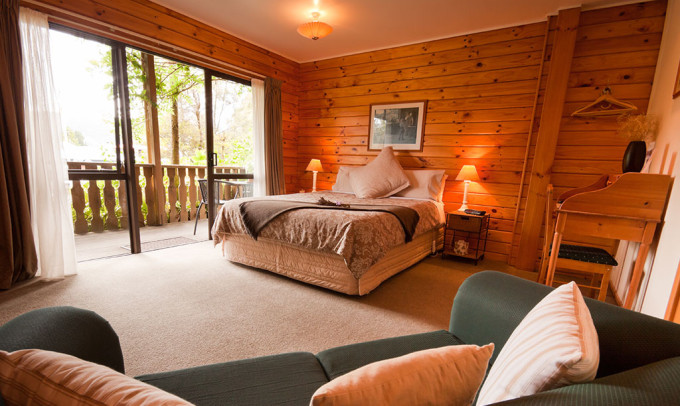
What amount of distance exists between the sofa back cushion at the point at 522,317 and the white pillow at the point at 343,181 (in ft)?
9.71

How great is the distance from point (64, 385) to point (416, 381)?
540mm

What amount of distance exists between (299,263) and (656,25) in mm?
3940

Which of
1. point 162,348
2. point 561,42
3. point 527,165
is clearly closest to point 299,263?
point 162,348

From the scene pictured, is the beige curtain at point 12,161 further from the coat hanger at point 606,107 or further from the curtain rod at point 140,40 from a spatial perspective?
the coat hanger at point 606,107

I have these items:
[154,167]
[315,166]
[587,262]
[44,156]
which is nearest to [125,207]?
[154,167]

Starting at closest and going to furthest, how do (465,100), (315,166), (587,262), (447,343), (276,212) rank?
1. (447,343)
2. (587,262)
3. (276,212)
4. (465,100)
5. (315,166)

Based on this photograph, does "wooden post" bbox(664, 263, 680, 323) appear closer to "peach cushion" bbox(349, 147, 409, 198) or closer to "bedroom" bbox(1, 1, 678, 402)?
"bedroom" bbox(1, 1, 678, 402)

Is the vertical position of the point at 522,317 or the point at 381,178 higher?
the point at 381,178

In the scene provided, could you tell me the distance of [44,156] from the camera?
2395 millimetres

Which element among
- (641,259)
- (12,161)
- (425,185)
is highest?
(12,161)

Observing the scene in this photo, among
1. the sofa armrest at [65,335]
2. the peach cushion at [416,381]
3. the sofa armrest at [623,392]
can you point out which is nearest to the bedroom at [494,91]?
the sofa armrest at [623,392]

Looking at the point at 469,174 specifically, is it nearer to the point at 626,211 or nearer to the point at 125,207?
the point at 626,211

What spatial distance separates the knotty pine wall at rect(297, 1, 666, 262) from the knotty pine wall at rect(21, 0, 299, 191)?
60cm

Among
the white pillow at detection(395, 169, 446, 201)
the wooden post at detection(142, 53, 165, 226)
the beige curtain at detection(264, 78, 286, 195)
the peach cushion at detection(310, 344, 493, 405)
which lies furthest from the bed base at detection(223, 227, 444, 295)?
the wooden post at detection(142, 53, 165, 226)
